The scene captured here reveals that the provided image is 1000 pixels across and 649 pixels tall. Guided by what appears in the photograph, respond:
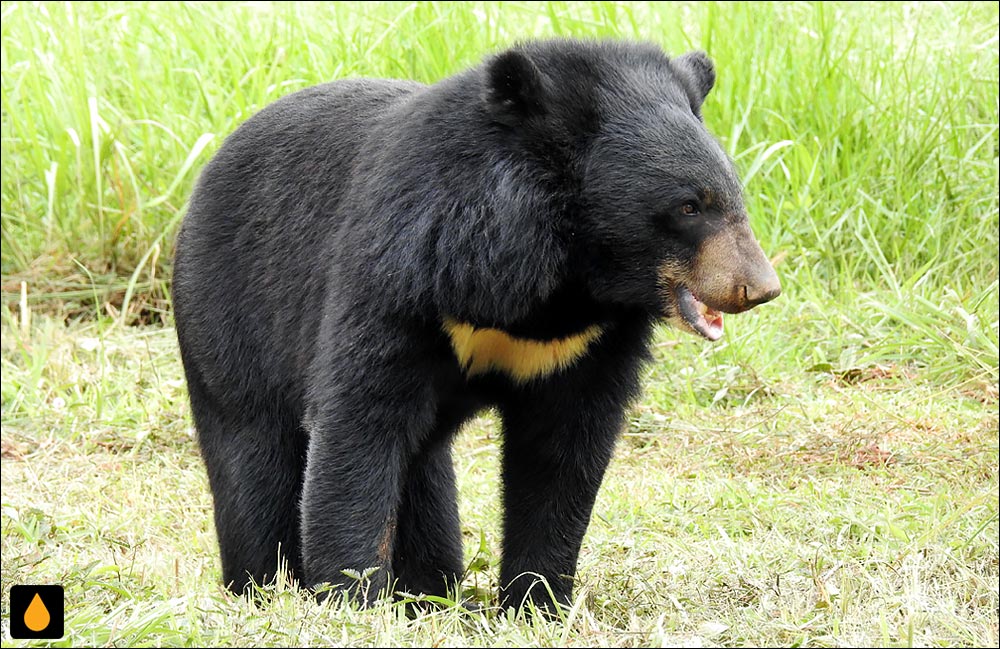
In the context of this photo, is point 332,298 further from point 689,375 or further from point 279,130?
point 689,375

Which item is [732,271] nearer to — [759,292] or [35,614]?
[759,292]

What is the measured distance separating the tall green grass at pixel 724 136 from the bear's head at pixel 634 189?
9.67ft

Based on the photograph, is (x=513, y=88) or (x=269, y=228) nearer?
(x=513, y=88)

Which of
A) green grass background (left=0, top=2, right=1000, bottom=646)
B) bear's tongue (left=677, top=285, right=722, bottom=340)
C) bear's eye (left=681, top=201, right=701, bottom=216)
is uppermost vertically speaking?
bear's eye (left=681, top=201, right=701, bottom=216)

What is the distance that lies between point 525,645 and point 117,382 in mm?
3889

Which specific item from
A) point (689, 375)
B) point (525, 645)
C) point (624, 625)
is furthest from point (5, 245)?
point (525, 645)

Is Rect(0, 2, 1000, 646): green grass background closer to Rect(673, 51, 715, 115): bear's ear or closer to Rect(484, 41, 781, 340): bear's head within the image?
Rect(484, 41, 781, 340): bear's head

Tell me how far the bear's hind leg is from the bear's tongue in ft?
3.94

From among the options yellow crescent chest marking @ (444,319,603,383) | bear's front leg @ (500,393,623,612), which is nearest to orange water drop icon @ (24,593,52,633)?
yellow crescent chest marking @ (444,319,603,383)

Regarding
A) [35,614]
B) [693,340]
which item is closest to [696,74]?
[35,614]

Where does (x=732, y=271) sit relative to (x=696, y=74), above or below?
below

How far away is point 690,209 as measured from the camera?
315cm

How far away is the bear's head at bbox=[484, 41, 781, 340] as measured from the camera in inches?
124

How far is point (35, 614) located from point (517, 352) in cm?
126
